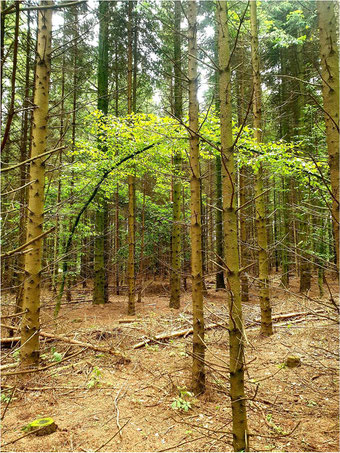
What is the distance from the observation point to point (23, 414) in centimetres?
374

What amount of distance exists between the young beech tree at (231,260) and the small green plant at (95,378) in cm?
309

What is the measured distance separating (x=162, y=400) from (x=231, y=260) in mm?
3129

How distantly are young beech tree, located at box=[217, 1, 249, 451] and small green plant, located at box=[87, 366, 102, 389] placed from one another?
3090 mm

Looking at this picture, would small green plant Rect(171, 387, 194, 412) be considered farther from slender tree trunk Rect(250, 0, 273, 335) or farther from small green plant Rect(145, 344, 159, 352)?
slender tree trunk Rect(250, 0, 273, 335)

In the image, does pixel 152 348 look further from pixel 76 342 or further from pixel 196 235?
pixel 196 235

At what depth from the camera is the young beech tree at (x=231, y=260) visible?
2271 millimetres

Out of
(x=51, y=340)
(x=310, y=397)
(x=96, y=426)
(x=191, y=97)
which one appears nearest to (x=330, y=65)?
(x=191, y=97)

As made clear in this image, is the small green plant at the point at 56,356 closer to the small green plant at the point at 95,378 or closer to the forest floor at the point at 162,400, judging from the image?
the forest floor at the point at 162,400

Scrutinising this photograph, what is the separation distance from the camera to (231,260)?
2404 millimetres

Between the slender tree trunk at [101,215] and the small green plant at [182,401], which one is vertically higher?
the slender tree trunk at [101,215]

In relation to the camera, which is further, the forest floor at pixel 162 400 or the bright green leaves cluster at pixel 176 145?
the bright green leaves cluster at pixel 176 145

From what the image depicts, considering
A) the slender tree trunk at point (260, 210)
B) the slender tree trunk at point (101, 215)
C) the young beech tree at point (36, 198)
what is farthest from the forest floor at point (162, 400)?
the slender tree trunk at point (101, 215)

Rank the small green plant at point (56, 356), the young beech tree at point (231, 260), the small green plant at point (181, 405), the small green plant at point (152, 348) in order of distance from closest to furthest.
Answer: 1. the young beech tree at point (231, 260)
2. the small green plant at point (181, 405)
3. the small green plant at point (56, 356)
4. the small green plant at point (152, 348)

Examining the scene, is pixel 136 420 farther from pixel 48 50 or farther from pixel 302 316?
pixel 302 316
